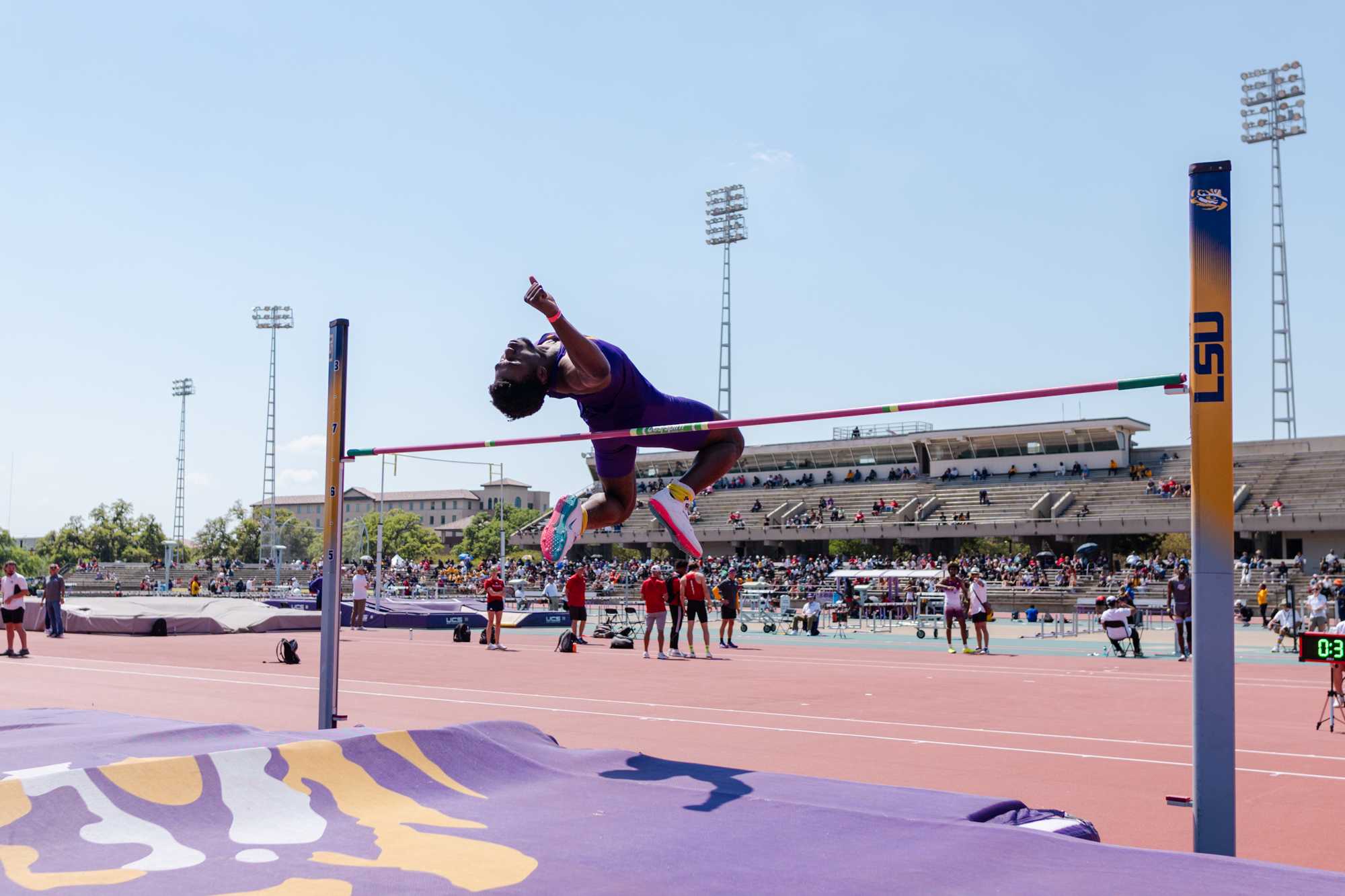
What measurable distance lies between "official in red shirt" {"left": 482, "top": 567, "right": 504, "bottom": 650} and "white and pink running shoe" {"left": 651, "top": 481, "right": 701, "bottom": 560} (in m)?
11.9

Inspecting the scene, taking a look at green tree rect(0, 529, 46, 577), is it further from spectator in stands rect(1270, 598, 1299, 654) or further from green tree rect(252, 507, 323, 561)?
spectator in stands rect(1270, 598, 1299, 654)

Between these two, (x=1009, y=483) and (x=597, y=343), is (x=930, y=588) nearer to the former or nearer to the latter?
(x=1009, y=483)

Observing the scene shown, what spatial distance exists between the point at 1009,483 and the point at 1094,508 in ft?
17.0

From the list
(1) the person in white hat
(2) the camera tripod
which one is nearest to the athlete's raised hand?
(2) the camera tripod

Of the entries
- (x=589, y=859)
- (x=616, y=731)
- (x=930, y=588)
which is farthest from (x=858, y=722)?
(x=930, y=588)

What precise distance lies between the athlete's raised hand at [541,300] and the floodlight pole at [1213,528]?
296 cm

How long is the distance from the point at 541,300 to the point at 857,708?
19.9 ft

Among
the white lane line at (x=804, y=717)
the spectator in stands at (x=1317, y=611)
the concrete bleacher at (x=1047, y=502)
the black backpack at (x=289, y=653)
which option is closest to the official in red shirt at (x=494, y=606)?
the black backpack at (x=289, y=653)

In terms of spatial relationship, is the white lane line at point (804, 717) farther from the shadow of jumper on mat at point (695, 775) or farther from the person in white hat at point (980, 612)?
the person in white hat at point (980, 612)

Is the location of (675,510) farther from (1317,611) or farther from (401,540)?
(401,540)

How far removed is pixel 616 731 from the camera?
8.30 metres

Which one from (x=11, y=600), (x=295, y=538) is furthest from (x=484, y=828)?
(x=295, y=538)

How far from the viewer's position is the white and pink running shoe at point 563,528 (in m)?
6.15

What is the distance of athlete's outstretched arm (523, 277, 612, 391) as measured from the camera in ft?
18.3
